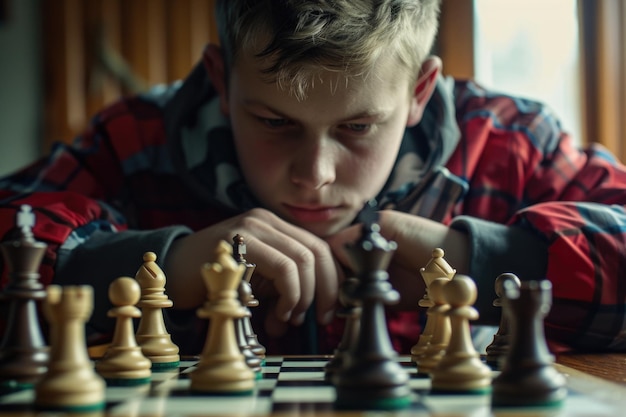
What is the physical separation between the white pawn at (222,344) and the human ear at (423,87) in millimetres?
849

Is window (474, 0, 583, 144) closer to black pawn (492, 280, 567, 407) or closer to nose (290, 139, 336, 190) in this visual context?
nose (290, 139, 336, 190)

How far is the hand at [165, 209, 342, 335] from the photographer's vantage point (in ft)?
3.93

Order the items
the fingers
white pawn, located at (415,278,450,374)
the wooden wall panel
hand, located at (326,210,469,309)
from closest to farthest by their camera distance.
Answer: white pawn, located at (415,278,450,374) < the fingers < hand, located at (326,210,469,309) < the wooden wall panel

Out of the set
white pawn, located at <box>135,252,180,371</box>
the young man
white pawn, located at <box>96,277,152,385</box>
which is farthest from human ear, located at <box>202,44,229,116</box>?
white pawn, located at <box>96,277,152,385</box>

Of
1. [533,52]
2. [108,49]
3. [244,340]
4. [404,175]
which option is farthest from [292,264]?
[108,49]

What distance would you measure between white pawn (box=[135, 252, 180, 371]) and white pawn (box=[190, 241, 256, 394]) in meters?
0.20

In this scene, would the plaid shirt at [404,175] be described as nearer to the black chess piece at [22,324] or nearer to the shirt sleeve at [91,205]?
the shirt sleeve at [91,205]

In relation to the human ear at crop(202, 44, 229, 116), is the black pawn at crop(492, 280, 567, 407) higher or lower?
lower


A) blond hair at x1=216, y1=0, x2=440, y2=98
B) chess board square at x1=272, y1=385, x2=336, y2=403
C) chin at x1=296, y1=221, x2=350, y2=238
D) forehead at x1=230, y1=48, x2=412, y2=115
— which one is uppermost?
blond hair at x1=216, y1=0, x2=440, y2=98

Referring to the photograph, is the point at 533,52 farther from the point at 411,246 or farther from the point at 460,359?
the point at 460,359

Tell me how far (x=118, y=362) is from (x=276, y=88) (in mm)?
606

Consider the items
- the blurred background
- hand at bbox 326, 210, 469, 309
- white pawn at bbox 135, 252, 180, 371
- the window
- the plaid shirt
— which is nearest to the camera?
white pawn at bbox 135, 252, 180, 371

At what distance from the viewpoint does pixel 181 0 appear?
339 cm

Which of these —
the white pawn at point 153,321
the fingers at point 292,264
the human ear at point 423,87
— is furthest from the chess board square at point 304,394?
the human ear at point 423,87
